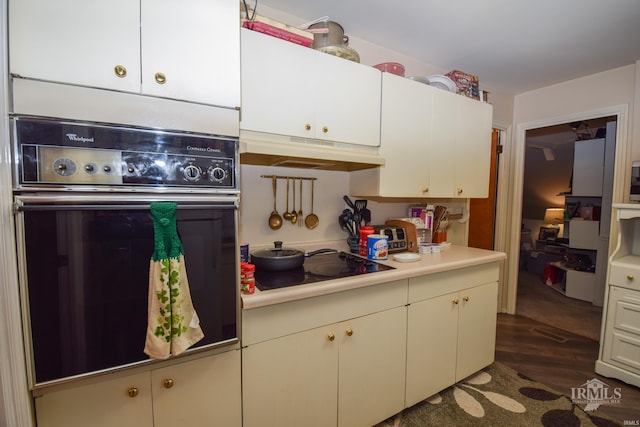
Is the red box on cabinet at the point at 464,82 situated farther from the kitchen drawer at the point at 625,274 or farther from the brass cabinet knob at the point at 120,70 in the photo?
the brass cabinet knob at the point at 120,70

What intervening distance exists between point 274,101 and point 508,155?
9.08ft

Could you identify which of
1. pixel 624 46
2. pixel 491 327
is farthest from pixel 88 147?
pixel 624 46

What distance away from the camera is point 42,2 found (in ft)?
2.48

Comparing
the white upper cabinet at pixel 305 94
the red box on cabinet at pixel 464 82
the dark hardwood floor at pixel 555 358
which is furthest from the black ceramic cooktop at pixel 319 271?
the dark hardwood floor at pixel 555 358

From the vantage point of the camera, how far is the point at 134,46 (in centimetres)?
87

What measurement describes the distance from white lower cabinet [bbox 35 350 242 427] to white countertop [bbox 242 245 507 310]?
9.2 inches

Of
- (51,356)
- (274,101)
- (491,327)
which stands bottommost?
(491,327)

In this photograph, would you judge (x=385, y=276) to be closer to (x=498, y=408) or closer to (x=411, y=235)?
(x=411, y=235)

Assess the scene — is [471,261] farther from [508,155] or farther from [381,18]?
[508,155]

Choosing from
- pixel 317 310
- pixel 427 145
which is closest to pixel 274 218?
pixel 317 310

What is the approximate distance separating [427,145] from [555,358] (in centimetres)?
203

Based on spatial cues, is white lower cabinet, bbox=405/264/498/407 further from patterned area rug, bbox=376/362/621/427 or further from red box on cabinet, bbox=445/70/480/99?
red box on cabinet, bbox=445/70/480/99

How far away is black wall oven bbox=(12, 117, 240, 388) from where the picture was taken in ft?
2.53

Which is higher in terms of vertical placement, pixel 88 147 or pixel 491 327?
pixel 88 147
